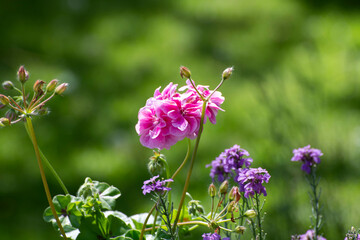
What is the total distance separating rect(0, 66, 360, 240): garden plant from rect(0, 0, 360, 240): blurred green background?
0.70 meters

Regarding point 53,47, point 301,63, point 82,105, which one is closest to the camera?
point 82,105

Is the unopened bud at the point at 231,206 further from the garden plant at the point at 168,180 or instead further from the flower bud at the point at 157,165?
the flower bud at the point at 157,165

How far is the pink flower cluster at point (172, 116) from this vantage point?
1.02m

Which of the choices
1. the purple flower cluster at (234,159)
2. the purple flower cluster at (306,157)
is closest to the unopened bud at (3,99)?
the purple flower cluster at (234,159)

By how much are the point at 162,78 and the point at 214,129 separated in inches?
22.6

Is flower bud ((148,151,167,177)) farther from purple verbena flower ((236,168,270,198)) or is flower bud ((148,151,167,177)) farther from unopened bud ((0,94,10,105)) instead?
unopened bud ((0,94,10,105))

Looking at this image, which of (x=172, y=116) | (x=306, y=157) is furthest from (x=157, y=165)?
(x=306, y=157)

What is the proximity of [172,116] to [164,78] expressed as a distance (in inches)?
95.0

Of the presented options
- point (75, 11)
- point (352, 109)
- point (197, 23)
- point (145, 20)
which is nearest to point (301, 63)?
point (352, 109)

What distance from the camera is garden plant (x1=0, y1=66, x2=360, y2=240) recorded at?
100cm

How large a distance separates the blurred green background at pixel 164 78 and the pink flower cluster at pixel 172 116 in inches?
30.0

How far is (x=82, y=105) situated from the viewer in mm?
3266

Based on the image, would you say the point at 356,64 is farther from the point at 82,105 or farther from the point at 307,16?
the point at 82,105

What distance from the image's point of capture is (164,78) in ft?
11.2
